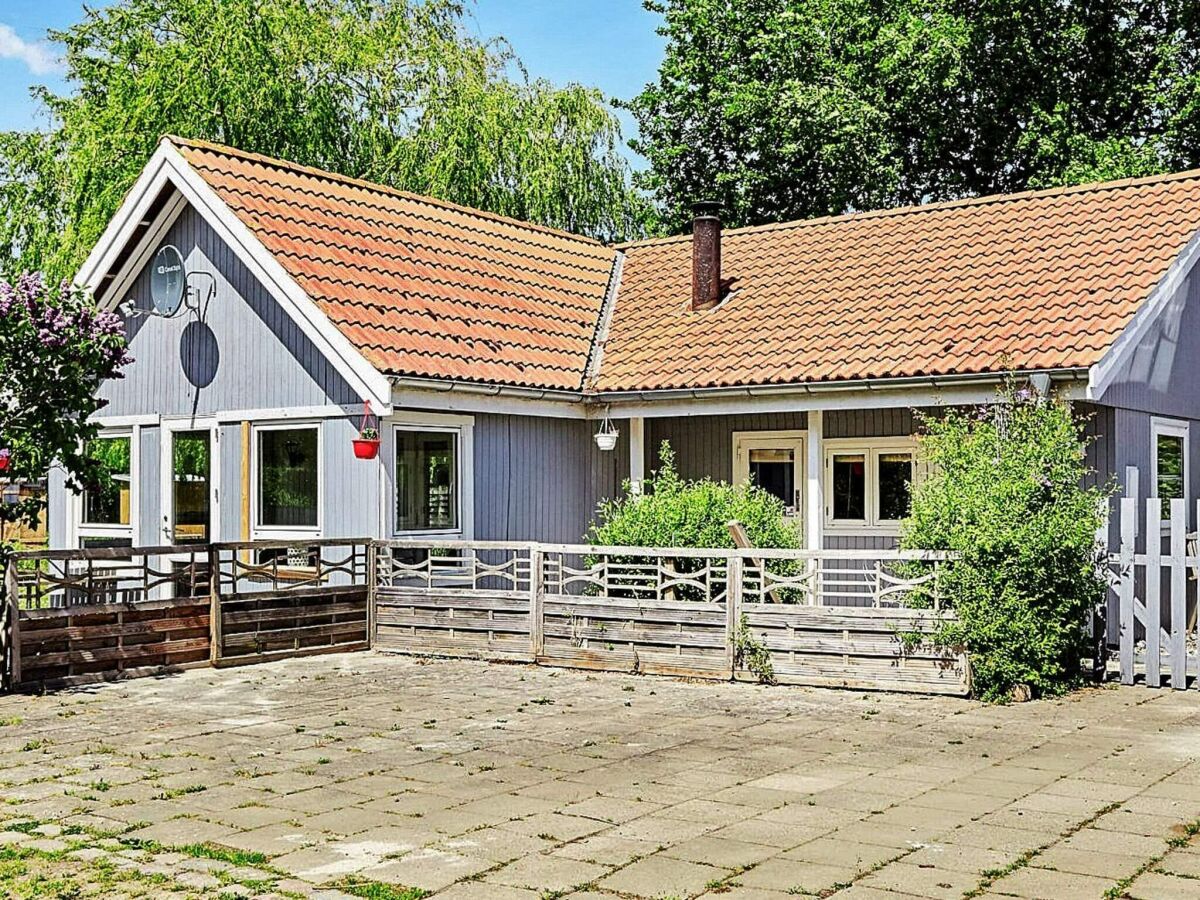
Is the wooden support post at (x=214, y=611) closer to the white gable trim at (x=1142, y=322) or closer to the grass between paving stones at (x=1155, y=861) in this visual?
the white gable trim at (x=1142, y=322)

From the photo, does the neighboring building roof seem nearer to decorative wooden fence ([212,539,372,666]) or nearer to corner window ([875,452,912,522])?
corner window ([875,452,912,522])

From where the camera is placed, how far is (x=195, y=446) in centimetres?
1731

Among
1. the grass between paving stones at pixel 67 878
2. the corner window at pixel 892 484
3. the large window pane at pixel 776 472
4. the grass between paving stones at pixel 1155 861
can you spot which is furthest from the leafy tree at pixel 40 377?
the grass between paving stones at pixel 1155 861

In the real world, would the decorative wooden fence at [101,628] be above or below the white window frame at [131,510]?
below

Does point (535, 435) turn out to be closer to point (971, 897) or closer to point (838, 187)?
point (971, 897)

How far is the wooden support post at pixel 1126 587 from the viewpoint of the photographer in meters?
12.4

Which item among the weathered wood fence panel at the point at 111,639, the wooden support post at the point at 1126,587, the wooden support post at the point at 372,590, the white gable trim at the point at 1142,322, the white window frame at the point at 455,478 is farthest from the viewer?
the white window frame at the point at 455,478

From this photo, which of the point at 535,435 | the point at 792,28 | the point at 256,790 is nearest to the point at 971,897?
the point at 256,790

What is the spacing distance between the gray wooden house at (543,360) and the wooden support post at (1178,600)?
7.10 feet

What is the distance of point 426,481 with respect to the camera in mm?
16125

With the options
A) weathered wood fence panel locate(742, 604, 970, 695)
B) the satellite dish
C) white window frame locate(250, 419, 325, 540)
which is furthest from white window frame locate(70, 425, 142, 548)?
weathered wood fence panel locate(742, 604, 970, 695)

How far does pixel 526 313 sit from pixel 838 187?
13193mm

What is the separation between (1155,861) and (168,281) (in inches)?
543

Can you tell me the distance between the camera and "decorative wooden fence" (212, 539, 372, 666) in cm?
1440
